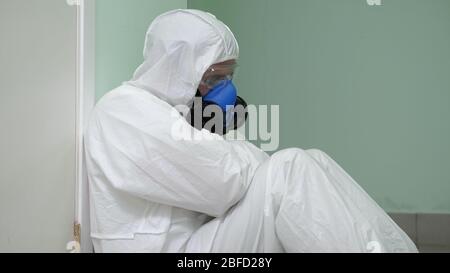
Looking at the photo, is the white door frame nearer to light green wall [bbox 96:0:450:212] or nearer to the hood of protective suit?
the hood of protective suit

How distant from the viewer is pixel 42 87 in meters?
1.14

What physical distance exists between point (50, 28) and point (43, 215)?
15.8 inches

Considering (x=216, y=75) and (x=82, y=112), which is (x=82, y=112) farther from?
(x=216, y=75)

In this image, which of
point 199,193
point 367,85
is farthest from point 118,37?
point 367,85

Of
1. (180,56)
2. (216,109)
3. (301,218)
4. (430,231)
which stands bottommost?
(430,231)

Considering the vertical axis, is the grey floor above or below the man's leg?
below

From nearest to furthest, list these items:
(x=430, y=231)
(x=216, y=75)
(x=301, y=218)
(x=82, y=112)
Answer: (x=301, y=218) < (x=82, y=112) < (x=216, y=75) < (x=430, y=231)

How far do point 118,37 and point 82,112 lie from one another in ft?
0.98

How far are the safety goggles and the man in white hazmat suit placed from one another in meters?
0.17

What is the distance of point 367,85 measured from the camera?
187cm

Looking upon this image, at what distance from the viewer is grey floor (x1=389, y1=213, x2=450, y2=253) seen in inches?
69.9

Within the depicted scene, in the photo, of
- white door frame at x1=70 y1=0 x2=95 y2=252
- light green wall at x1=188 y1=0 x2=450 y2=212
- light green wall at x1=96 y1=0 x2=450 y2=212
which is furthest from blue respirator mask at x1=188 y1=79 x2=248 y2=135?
light green wall at x1=188 y1=0 x2=450 y2=212

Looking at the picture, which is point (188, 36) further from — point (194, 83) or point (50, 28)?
point (50, 28)

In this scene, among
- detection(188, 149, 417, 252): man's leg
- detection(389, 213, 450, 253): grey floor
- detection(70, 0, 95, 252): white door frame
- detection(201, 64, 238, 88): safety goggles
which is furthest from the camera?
detection(389, 213, 450, 253): grey floor
